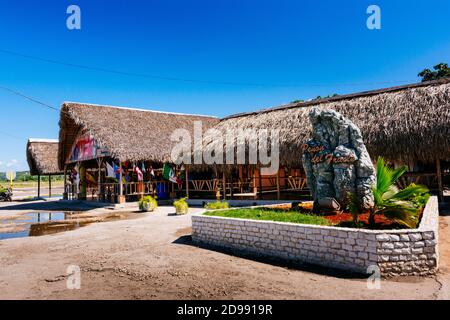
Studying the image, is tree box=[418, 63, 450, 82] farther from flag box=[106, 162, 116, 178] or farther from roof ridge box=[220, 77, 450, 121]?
flag box=[106, 162, 116, 178]

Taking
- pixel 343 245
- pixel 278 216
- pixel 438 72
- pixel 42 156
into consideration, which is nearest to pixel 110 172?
pixel 42 156

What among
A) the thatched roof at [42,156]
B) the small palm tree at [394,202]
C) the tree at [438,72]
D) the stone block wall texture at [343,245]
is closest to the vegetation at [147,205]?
the stone block wall texture at [343,245]

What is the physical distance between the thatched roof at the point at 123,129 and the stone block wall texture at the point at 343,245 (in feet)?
39.9

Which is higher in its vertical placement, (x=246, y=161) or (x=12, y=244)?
(x=246, y=161)

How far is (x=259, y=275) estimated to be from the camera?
532 centimetres

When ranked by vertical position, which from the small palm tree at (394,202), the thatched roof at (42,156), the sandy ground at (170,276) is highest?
the thatched roof at (42,156)

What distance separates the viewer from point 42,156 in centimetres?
2508

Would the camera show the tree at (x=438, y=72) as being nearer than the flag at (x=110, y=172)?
No

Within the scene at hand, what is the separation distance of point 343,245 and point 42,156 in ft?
84.0

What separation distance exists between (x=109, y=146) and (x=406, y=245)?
606 inches

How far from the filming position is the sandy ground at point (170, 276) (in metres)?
4.51

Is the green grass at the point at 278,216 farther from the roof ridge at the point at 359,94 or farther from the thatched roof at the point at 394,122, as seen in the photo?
the roof ridge at the point at 359,94
